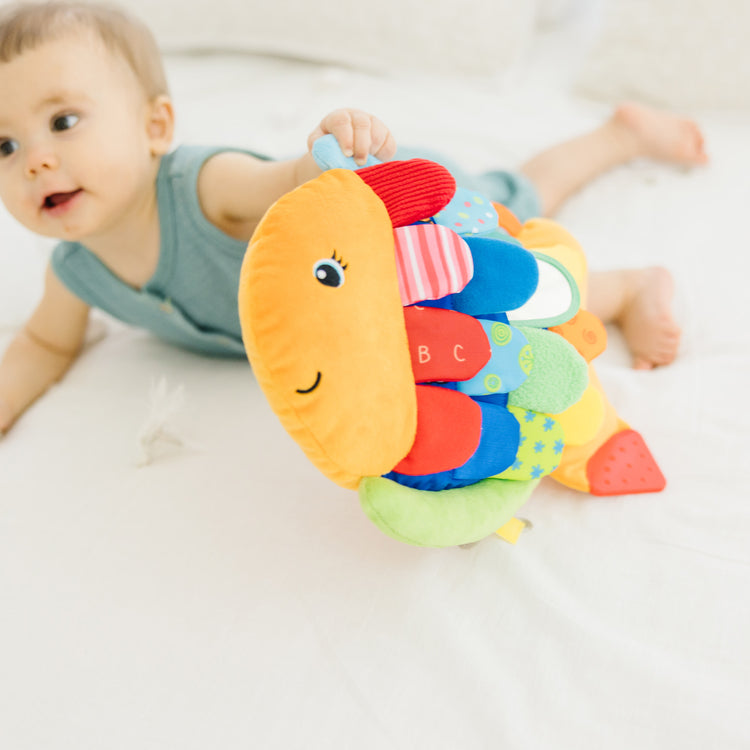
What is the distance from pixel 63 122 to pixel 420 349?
45cm

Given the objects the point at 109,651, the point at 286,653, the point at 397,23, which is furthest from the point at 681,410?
the point at 397,23

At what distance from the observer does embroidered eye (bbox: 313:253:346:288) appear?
0.43 meters

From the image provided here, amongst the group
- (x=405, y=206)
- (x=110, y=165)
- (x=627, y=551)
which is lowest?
(x=627, y=551)

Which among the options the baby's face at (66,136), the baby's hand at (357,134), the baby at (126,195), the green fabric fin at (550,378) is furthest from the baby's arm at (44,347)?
the green fabric fin at (550,378)

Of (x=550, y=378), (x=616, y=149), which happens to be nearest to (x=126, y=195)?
(x=550, y=378)

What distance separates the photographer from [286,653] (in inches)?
20.1

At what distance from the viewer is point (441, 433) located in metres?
0.46

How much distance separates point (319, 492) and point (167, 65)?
3.62 ft

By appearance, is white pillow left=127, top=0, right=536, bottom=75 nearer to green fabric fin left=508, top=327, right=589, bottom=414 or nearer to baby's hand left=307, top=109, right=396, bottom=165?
baby's hand left=307, top=109, right=396, bottom=165

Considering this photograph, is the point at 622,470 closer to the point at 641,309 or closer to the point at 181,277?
the point at 641,309

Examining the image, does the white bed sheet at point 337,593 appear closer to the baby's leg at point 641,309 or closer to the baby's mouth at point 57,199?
the baby's leg at point 641,309

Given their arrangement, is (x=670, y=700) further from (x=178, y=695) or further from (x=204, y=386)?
(x=204, y=386)

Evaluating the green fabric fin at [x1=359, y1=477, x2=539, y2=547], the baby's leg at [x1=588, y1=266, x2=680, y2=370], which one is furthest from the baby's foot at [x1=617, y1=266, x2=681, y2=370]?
the green fabric fin at [x1=359, y1=477, x2=539, y2=547]

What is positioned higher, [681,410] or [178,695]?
[681,410]
